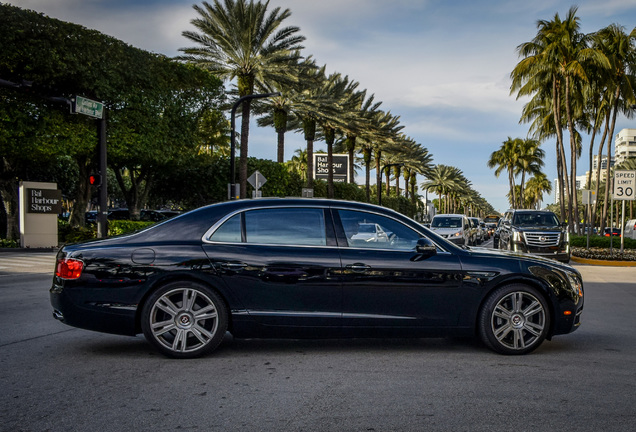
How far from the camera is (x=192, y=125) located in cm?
3438

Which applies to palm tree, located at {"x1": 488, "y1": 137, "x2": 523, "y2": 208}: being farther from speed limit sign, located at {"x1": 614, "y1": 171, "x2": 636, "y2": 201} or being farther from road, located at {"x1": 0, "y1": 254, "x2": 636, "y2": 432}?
road, located at {"x1": 0, "y1": 254, "x2": 636, "y2": 432}

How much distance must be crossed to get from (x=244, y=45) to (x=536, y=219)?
53.1 feet

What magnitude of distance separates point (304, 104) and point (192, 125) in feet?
22.9

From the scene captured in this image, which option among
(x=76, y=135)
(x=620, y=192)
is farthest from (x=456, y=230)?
(x=76, y=135)

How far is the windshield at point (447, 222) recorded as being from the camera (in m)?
27.7

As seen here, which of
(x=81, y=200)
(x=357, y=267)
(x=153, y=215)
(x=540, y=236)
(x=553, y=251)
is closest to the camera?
(x=357, y=267)

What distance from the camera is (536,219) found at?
70.4 feet

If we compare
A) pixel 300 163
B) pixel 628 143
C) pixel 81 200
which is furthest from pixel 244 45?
pixel 628 143

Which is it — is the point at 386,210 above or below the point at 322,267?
above

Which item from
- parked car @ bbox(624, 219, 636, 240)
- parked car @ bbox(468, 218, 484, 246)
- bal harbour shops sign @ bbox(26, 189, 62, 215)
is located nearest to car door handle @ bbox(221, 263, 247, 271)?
bal harbour shops sign @ bbox(26, 189, 62, 215)

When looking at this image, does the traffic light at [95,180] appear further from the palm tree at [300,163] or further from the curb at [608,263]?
the palm tree at [300,163]

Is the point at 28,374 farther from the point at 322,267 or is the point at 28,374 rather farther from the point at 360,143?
the point at 360,143

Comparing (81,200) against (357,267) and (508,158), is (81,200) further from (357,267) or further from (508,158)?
(508,158)

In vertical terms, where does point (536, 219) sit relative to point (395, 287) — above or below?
above
